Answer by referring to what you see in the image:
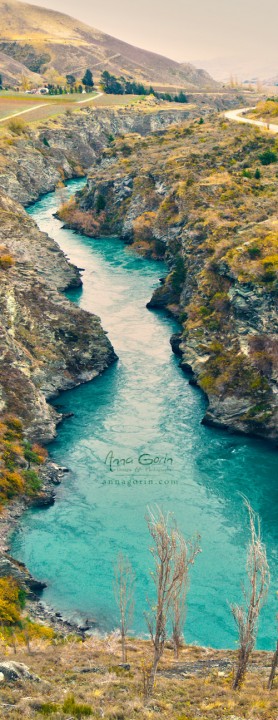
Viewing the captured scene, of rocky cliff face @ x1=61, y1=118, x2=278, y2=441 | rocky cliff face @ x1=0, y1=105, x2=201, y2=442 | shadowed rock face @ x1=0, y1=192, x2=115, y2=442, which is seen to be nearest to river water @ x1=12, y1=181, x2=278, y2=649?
shadowed rock face @ x1=0, y1=192, x2=115, y2=442

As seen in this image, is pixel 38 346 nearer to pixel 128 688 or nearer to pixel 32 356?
pixel 32 356

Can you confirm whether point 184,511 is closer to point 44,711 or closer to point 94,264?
point 44,711

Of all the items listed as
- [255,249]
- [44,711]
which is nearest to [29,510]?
[44,711]

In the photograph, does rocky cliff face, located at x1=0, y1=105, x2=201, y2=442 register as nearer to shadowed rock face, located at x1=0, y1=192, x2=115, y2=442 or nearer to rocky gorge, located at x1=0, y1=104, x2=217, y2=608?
shadowed rock face, located at x1=0, y1=192, x2=115, y2=442

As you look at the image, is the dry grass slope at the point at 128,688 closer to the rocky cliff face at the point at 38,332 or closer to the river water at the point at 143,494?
the river water at the point at 143,494

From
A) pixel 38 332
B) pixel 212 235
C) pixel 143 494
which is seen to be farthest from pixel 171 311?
pixel 143 494

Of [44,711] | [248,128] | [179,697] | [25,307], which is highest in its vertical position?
[248,128]

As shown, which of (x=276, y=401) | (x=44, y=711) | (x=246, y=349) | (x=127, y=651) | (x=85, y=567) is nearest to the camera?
(x=44, y=711)
